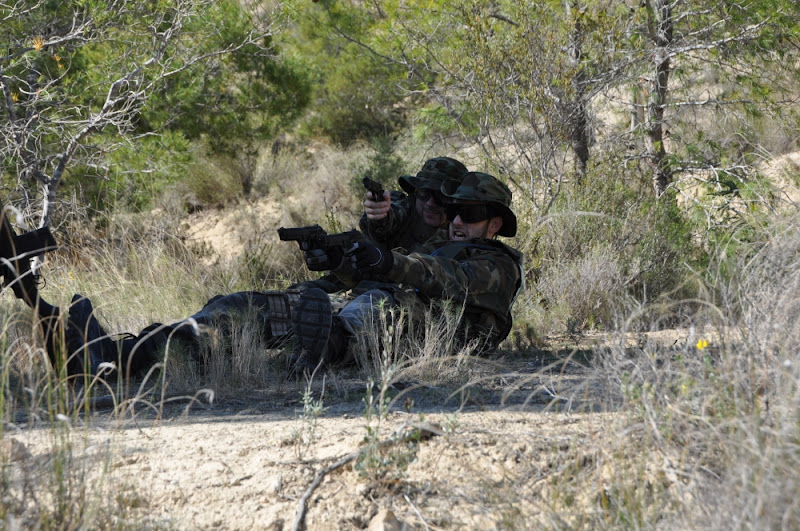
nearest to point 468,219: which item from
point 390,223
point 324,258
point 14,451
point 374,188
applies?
point 374,188

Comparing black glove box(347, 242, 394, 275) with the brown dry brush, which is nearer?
the brown dry brush

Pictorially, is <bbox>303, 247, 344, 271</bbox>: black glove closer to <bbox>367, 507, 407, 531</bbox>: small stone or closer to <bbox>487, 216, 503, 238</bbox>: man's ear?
<bbox>487, 216, 503, 238</bbox>: man's ear

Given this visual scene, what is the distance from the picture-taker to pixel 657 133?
8.96 metres

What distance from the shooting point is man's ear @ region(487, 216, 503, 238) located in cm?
527

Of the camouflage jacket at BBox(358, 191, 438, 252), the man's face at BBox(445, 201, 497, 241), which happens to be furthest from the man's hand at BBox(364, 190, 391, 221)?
the man's face at BBox(445, 201, 497, 241)

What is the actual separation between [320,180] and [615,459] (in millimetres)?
9798

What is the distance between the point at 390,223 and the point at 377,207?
11.2 inches

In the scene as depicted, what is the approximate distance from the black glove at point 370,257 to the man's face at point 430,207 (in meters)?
1.39

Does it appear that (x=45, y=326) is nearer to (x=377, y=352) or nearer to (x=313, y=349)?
(x=313, y=349)

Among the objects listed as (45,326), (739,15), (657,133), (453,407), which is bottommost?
(453,407)

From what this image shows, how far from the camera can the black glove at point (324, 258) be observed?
4328 mm

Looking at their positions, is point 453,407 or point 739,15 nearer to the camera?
point 453,407

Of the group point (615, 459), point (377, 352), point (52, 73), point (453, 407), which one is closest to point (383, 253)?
point (377, 352)

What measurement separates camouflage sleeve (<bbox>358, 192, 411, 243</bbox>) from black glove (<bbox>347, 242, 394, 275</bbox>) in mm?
1231
